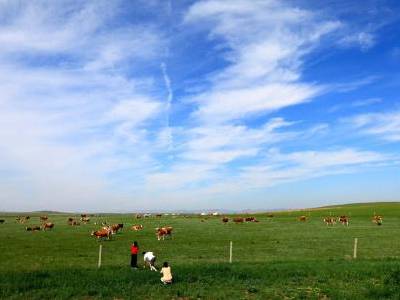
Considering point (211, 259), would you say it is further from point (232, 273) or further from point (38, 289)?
point (38, 289)

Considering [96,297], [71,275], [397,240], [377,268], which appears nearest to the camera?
[96,297]

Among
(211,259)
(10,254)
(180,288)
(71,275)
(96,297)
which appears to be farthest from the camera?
(10,254)

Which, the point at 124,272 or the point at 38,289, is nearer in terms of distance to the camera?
the point at 38,289

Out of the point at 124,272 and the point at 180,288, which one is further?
the point at 124,272

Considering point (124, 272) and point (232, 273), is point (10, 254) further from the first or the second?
point (232, 273)

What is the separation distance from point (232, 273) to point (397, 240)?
29197 mm

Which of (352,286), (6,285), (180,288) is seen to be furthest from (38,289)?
(352,286)

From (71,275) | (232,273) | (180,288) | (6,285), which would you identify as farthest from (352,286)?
(6,285)

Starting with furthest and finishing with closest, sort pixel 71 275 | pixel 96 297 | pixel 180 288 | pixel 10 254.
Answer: pixel 10 254, pixel 71 275, pixel 180 288, pixel 96 297

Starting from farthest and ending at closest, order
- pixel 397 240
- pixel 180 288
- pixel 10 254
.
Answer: pixel 397 240, pixel 10 254, pixel 180 288

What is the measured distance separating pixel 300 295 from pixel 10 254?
85.5 ft

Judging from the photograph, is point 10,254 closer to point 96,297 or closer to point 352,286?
point 96,297

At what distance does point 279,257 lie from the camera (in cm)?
3844

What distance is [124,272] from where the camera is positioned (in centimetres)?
2847
